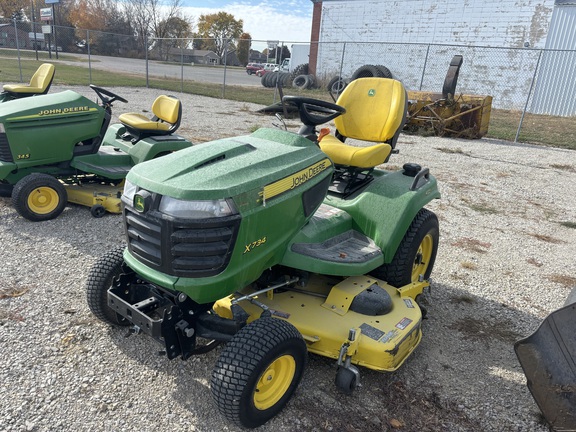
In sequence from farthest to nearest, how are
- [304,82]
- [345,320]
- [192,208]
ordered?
[304,82], [345,320], [192,208]

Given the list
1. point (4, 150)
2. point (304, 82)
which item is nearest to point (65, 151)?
point (4, 150)

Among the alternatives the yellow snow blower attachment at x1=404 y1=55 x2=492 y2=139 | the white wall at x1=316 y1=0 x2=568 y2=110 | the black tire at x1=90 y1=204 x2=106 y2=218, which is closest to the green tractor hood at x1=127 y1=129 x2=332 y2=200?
the black tire at x1=90 y1=204 x2=106 y2=218

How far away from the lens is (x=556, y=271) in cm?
436

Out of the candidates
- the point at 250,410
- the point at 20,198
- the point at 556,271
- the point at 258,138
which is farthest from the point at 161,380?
the point at 556,271

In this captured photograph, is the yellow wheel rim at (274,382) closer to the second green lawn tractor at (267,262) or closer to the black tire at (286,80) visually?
the second green lawn tractor at (267,262)

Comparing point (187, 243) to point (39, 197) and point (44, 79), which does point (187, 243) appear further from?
point (44, 79)

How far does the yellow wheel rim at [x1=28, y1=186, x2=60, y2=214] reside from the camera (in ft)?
Answer: 15.1

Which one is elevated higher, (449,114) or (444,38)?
(444,38)

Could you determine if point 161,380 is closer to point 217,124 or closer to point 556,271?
point 556,271

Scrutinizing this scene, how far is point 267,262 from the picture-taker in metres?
2.48

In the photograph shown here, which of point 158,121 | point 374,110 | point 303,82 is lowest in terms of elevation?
point 158,121

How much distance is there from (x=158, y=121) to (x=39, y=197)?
1801 mm

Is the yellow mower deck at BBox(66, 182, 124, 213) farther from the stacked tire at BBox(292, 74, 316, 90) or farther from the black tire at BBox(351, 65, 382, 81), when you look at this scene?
the stacked tire at BBox(292, 74, 316, 90)

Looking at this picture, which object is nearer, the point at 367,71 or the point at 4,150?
the point at 4,150
